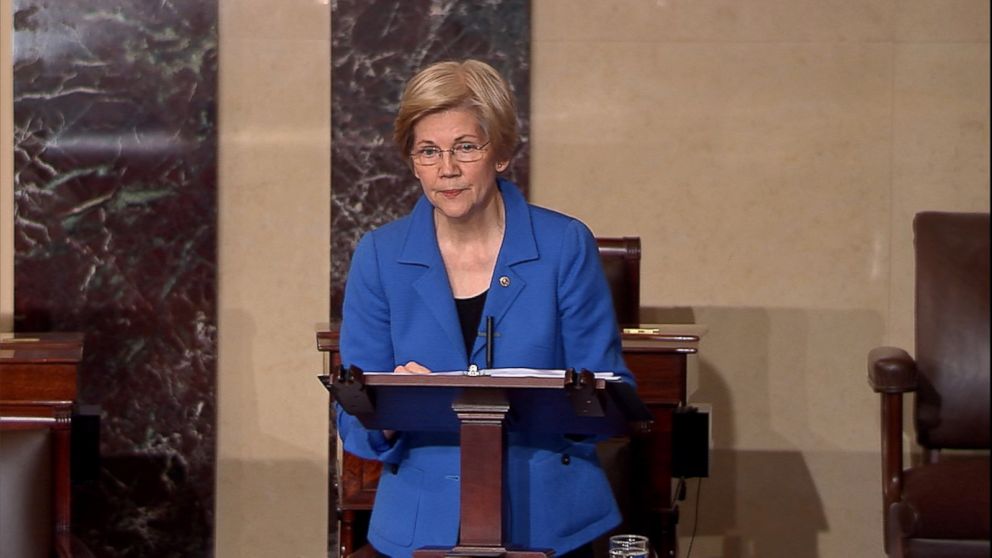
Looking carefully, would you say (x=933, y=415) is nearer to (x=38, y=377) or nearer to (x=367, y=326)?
(x=367, y=326)

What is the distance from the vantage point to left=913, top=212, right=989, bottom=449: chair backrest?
1.42m

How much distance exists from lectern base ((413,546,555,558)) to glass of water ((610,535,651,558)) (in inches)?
15.0

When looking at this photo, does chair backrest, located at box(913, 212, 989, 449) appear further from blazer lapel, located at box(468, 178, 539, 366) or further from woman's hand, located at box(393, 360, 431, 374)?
woman's hand, located at box(393, 360, 431, 374)

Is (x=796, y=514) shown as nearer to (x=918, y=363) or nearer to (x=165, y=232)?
(x=918, y=363)

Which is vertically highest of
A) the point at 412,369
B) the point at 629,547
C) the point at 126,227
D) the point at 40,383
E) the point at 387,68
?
the point at 387,68

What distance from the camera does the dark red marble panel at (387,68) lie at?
199 inches

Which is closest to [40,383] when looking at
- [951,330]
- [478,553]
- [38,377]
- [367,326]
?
[38,377]

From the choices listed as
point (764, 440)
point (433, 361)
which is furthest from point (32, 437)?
point (764, 440)

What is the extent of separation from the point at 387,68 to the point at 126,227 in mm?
1102

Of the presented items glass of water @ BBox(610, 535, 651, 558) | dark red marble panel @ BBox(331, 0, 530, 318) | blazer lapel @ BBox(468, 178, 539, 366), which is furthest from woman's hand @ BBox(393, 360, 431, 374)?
dark red marble panel @ BBox(331, 0, 530, 318)

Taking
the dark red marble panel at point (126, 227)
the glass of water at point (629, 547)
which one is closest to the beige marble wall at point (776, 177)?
the dark red marble panel at point (126, 227)

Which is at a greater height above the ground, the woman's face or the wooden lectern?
the woman's face

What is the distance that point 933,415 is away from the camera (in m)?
3.30

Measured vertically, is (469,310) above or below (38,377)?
above
